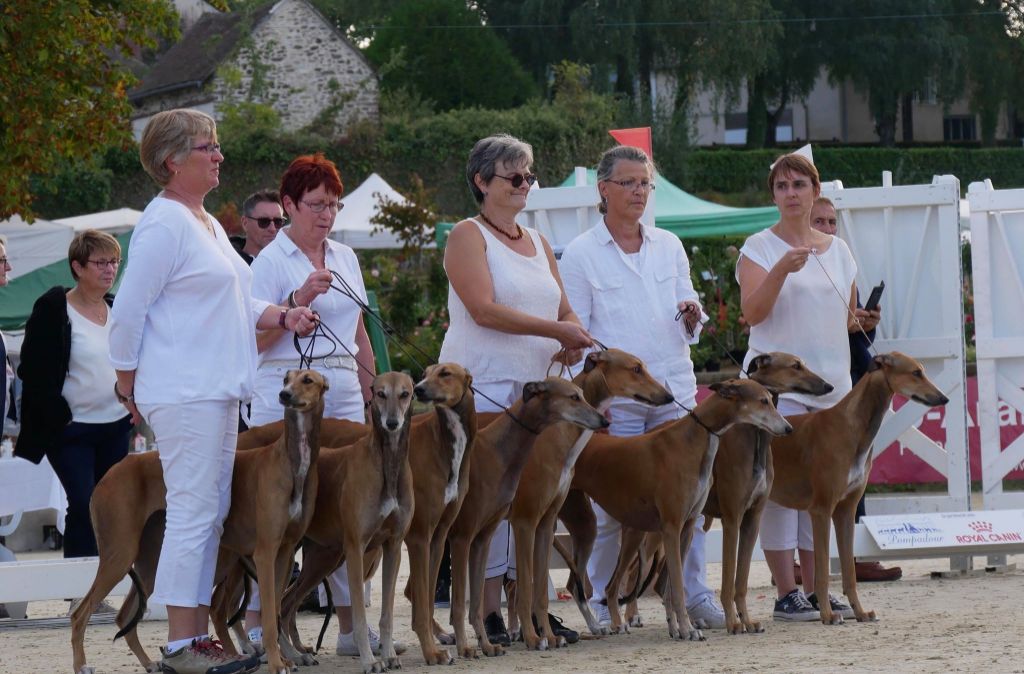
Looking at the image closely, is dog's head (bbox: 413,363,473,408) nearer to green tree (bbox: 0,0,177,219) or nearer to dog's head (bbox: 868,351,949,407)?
dog's head (bbox: 868,351,949,407)

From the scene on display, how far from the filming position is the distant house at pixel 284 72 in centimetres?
4575

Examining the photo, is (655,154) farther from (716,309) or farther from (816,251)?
(816,251)

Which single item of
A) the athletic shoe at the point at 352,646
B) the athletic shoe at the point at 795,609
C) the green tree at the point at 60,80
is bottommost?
the athletic shoe at the point at 795,609

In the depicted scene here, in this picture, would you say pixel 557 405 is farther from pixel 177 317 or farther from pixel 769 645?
pixel 177 317

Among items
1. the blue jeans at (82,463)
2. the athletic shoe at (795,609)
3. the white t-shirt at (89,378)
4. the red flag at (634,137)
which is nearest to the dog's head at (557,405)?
the athletic shoe at (795,609)

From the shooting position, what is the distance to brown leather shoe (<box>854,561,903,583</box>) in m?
9.23

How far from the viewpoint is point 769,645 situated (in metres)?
6.49

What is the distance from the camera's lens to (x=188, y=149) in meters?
5.85

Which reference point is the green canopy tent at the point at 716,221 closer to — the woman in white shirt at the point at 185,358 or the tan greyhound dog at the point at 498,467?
the tan greyhound dog at the point at 498,467

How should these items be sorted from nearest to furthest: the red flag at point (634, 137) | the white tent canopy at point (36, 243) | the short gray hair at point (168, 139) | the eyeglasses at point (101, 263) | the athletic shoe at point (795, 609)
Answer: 1. the short gray hair at point (168, 139)
2. the athletic shoe at point (795, 609)
3. the eyeglasses at point (101, 263)
4. the red flag at point (634, 137)
5. the white tent canopy at point (36, 243)

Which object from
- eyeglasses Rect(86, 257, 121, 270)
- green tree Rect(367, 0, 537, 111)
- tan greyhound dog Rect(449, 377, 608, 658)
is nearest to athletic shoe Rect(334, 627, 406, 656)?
tan greyhound dog Rect(449, 377, 608, 658)

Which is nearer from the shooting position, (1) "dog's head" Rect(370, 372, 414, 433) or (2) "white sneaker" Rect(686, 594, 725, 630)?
(1) "dog's head" Rect(370, 372, 414, 433)

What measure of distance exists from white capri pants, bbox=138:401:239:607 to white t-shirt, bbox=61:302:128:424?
243cm

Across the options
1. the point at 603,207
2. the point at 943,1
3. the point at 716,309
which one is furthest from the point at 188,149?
the point at 943,1
